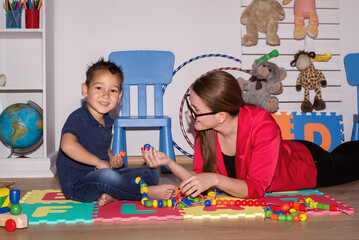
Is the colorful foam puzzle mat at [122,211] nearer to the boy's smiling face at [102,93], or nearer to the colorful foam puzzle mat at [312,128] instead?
the boy's smiling face at [102,93]

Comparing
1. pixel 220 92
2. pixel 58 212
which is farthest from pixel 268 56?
pixel 58 212

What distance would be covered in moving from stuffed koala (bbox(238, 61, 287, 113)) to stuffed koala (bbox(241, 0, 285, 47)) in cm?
22

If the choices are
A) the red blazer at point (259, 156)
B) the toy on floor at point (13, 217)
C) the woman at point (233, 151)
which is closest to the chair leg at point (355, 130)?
the woman at point (233, 151)

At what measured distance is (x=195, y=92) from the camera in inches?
72.7

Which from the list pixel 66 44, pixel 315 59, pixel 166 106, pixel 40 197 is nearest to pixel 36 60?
pixel 66 44

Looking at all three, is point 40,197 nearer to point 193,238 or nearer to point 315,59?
point 193,238

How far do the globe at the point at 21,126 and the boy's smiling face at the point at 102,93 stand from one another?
3.07 ft

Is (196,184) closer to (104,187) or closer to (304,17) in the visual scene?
(104,187)

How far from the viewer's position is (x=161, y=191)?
6.40ft

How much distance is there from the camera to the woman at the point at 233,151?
70.5 inches

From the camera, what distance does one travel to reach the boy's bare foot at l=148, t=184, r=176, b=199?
6.39 ft

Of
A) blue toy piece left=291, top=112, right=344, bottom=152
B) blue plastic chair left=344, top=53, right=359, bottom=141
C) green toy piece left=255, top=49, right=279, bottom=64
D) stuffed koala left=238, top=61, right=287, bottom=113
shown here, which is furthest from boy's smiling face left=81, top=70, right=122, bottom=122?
blue plastic chair left=344, top=53, right=359, bottom=141

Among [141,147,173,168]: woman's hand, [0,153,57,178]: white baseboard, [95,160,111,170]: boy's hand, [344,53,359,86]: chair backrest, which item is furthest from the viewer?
[344,53,359,86]: chair backrest

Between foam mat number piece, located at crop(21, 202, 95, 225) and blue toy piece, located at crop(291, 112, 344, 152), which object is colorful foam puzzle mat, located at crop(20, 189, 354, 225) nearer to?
foam mat number piece, located at crop(21, 202, 95, 225)
